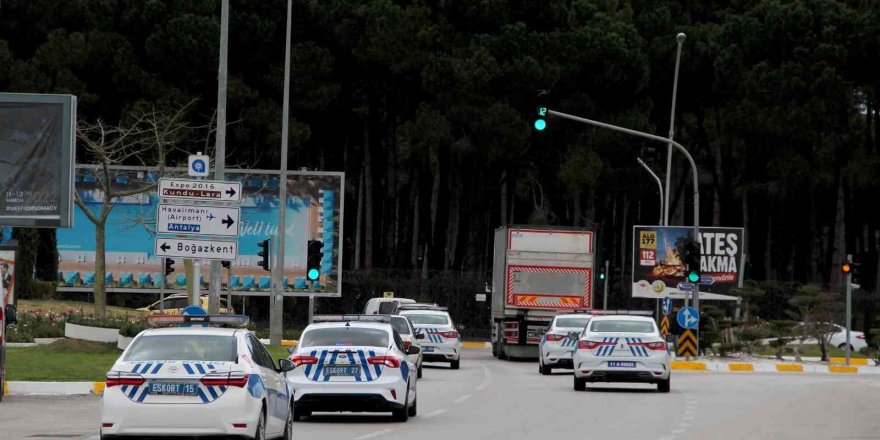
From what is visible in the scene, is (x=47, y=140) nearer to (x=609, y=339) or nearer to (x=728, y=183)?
(x=609, y=339)

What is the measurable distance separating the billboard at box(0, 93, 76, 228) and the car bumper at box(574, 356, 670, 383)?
10.8 meters

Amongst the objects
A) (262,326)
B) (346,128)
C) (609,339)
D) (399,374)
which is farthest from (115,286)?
(399,374)

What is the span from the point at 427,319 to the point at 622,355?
13.5 m

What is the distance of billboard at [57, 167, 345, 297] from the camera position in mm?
64562

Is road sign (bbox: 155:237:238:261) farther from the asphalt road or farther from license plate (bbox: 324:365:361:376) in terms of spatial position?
license plate (bbox: 324:365:361:376)

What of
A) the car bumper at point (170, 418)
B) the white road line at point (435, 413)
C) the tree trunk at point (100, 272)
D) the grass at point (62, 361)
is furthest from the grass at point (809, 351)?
the car bumper at point (170, 418)

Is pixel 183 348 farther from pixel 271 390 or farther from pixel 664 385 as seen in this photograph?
pixel 664 385

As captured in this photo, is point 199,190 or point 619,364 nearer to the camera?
point 199,190

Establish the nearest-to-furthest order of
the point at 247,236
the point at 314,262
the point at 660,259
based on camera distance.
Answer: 1. the point at 314,262
2. the point at 660,259
3. the point at 247,236

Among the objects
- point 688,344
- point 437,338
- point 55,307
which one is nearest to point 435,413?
point 437,338

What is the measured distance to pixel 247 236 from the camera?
65.0 m

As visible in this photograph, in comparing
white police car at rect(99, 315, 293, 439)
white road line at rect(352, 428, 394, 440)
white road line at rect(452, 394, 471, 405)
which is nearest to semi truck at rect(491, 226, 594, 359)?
white road line at rect(452, 394, 471, 405)

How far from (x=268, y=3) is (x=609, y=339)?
42529mm

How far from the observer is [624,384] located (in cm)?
3688
